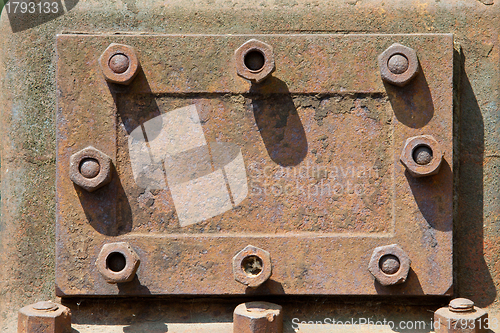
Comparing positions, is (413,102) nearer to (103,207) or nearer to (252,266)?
(252,266)

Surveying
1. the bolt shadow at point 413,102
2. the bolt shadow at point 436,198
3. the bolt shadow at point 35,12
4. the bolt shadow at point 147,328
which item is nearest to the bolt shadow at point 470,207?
the bolt shadow at point 436,198

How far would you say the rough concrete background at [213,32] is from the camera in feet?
7.59

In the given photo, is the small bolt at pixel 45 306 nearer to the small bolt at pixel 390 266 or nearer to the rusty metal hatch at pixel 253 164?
the rusty metal hatch at pixel 253 164

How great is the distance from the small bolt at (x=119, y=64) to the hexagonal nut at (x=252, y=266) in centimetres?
109

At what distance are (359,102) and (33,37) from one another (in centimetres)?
183

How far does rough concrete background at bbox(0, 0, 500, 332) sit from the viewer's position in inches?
91.0

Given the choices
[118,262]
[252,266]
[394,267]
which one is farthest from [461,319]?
[118,262]

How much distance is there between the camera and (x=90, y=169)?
7.12ft

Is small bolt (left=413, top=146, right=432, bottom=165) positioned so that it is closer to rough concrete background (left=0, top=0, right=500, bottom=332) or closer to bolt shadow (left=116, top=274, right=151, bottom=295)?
rough concrete background (left=0, top=0, right=500, bottom=332)

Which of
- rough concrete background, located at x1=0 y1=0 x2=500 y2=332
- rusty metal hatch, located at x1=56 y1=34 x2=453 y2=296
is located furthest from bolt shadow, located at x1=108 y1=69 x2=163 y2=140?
rough concrete background, located at x1=0 y1=0 x2=500 y2=332

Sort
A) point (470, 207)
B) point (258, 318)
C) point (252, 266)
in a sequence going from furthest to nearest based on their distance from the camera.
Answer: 1. point (470, 207)
2. point (252, 266)
3. point (258, 318)

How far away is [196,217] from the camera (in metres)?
2.27

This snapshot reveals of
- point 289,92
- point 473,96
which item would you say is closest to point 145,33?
point 289,92

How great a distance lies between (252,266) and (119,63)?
121 cm
